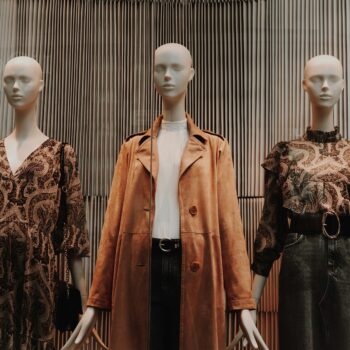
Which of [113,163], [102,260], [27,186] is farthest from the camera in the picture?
[113,163]

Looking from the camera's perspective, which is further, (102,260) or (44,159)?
(44,159)

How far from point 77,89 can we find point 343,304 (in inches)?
72.6

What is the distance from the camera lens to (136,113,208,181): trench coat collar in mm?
2783

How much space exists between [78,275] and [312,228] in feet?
3.55

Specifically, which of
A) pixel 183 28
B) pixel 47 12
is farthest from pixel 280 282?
pixel 47 12

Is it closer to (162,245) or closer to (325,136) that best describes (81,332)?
(162,245)

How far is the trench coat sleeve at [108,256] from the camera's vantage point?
2.75m

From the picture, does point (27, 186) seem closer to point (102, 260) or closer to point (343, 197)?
point (102, 260)

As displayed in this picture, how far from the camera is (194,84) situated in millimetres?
3686

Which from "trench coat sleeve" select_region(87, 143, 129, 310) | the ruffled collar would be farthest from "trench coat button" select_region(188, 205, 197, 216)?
the ruffled collar

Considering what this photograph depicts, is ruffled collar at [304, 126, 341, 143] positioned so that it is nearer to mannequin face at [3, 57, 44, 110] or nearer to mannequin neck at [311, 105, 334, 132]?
mannequin neck at [311, 105, 334, 132]

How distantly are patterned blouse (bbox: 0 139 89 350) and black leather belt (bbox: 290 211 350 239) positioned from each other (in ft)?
3.28

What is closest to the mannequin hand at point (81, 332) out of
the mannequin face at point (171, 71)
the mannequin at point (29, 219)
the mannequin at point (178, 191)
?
the mannequin at point (178, 191)

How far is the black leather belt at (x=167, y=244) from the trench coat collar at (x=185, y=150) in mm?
278
